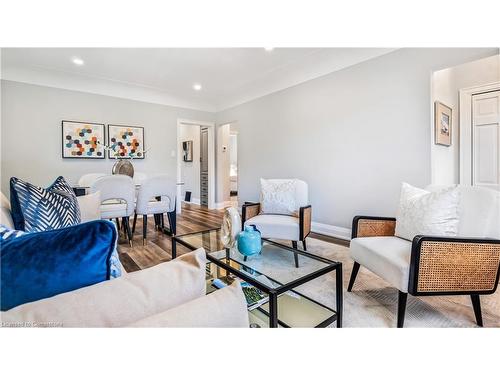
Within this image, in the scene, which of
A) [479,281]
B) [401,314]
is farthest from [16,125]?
[479,281]

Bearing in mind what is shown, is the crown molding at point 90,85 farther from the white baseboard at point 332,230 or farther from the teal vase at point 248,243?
the teal vase at point 248,243

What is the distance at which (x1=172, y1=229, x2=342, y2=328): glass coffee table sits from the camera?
4.00 feet

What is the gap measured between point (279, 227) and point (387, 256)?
3.64ft

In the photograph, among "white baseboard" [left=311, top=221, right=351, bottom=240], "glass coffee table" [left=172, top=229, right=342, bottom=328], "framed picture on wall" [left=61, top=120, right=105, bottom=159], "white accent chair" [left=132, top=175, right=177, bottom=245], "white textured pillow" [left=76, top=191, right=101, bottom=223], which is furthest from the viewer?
"framed picture on wall" [left=61, top=120, right=105, bottom=159]

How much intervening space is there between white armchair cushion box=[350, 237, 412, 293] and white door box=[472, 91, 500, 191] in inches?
101

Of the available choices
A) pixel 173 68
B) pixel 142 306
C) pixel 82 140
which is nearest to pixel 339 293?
pixel 142 306

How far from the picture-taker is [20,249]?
21.1 inches

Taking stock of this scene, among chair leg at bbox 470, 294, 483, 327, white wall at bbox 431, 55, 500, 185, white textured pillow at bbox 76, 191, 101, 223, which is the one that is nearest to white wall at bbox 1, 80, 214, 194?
white textured pillow at bbox 76, 191, 101, 223

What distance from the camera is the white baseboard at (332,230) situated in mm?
3258

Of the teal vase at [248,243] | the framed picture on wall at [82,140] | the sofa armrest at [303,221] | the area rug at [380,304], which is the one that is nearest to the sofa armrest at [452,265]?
the area rug at [380,304]

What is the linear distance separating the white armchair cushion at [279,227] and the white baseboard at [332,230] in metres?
1.10

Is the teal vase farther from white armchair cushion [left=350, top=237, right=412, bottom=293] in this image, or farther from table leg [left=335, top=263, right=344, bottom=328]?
white armchair cushion [left=350, top=237, right=412, bottom=293]
